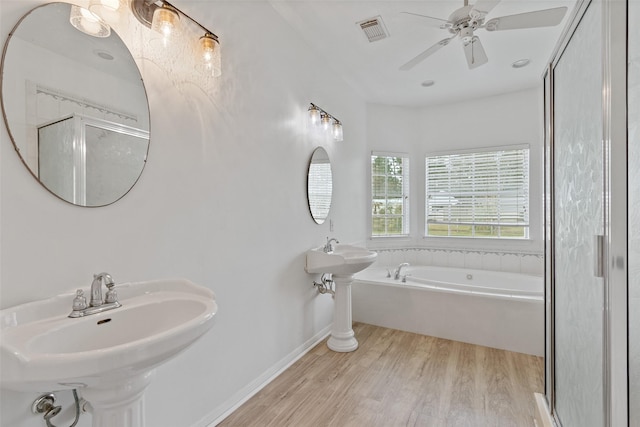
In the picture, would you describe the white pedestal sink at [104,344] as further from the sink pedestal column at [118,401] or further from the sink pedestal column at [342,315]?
the sink pedestal column at [342,315]

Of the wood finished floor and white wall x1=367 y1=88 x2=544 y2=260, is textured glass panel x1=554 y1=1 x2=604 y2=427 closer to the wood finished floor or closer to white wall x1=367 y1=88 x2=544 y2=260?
the wood finished floor

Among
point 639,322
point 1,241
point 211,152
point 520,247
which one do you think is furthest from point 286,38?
point 520,247

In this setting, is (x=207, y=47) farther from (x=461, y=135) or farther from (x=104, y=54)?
(x=461, y=135)

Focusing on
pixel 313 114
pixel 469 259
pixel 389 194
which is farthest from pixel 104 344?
pixel 469 259

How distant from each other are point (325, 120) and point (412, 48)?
1.03 m

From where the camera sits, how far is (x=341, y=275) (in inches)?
104

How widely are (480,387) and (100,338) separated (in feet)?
7.56

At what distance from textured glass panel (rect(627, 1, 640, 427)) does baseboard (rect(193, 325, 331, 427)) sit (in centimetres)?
184

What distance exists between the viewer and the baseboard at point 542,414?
1.52 metres

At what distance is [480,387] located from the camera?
6.77 ft

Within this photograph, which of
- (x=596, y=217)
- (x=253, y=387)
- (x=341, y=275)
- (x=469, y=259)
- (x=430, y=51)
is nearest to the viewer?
(x=596, y=217)

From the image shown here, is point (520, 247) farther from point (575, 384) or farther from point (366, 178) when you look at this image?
point (575, 384)

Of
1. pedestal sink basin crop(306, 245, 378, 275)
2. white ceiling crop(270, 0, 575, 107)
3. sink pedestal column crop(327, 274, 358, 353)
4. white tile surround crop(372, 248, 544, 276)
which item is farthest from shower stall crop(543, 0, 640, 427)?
white tile surround crop(372, 248, 544, 276)

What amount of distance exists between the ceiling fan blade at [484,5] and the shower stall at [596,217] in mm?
502
